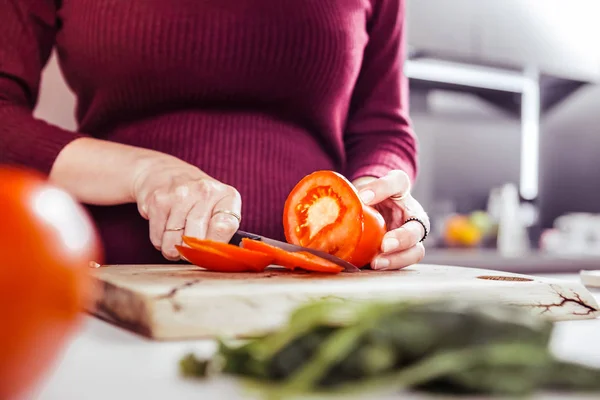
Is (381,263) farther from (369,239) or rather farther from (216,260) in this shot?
(216,260)

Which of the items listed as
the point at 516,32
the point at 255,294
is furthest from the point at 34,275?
the point at 516,32

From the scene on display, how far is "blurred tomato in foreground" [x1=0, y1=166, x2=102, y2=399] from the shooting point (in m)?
0.33

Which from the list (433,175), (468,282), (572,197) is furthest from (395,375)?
(572,197)

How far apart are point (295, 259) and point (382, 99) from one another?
0.64 meters

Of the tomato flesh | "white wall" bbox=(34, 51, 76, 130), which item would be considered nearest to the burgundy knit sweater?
the tomato flesh

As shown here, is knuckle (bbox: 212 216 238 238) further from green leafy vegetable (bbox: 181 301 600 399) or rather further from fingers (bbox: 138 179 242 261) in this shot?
green leafy vegetable (bbox: 181 301 600 399)

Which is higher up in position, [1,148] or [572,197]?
[572,197]

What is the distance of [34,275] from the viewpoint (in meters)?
0.33

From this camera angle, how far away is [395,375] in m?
0.40

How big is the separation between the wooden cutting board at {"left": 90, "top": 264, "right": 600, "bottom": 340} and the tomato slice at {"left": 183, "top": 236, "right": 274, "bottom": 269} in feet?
0.07

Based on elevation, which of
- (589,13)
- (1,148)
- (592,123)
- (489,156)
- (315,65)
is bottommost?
(1,148)

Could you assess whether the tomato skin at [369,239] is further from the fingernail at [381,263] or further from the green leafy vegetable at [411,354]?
the green leafy vegetable at [411,354]

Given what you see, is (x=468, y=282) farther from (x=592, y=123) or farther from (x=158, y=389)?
(x=592, y=123)

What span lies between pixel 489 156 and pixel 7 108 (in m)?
3.05
